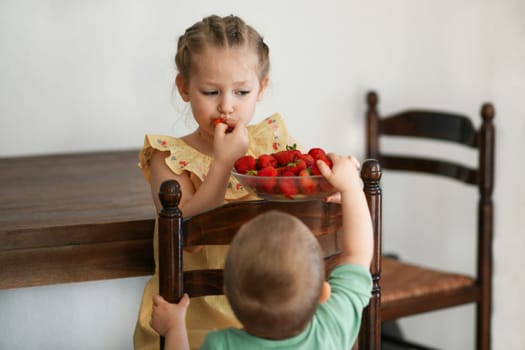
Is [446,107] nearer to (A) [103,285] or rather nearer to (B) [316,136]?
(B) [316,136]

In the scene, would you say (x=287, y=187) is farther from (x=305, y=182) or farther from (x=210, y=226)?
(x=210, y=226)

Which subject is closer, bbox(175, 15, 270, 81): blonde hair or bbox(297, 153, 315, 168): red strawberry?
bbox(297, 153, 315, 168): red strawberry

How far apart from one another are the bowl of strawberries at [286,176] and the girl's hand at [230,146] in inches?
3.2

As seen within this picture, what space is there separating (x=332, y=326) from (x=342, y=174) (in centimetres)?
24

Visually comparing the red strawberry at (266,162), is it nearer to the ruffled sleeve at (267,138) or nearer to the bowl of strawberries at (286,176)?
the bowl of strawberries at (286,176)

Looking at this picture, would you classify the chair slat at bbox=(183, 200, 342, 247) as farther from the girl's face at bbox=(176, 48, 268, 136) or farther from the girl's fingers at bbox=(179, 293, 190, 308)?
the girl's face at bbox=(176, 48, 268, 136)

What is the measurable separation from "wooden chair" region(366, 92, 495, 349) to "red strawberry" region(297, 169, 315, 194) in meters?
0.94

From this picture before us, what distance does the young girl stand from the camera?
1477mm

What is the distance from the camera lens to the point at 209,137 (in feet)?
5.39

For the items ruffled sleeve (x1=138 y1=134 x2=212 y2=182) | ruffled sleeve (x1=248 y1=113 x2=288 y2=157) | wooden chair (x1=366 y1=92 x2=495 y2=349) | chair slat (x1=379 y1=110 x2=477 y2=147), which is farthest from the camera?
chair slat (x1=379 y1=110 x2=477 y2=147)

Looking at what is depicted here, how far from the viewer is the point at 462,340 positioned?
2.92m

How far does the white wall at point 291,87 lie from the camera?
2.28m

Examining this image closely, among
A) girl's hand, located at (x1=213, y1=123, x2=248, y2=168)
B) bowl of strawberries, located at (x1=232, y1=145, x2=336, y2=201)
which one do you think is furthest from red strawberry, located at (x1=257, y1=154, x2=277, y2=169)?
girl's hand, located at (x1=213, y1=123, x2=248, y2=168)

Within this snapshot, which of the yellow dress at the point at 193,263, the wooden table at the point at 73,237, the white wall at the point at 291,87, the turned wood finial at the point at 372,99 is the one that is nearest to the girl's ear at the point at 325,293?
the yellow dress at the point at 193,263
